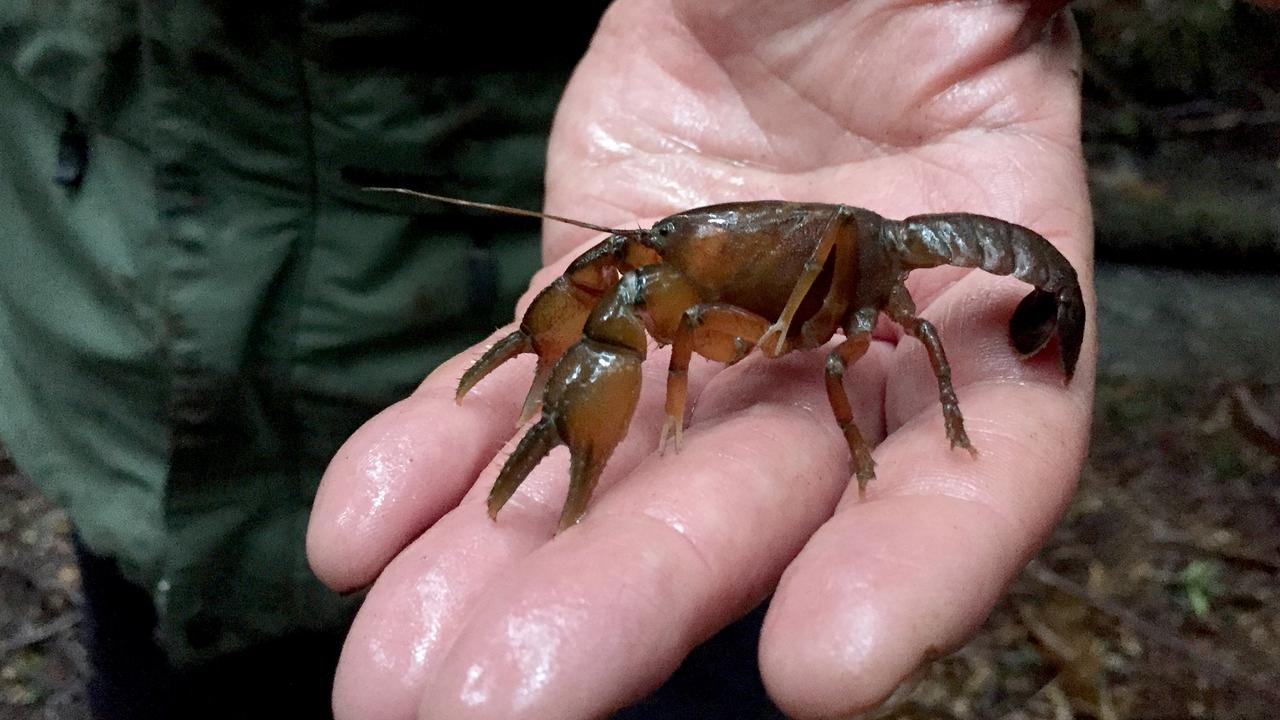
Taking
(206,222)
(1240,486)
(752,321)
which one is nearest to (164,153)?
(206,222)

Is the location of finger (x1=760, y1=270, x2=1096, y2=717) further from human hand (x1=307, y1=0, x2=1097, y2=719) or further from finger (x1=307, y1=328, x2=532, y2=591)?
finger (x1=307, y1=328, x2=532, y2=591)

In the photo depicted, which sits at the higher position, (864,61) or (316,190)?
(864,61)

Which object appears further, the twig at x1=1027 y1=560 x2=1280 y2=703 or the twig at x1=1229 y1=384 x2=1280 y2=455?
the twig at x1=1229 y1=384 x2=1280 y2=455

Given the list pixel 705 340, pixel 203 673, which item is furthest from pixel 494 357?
pixel 203 673

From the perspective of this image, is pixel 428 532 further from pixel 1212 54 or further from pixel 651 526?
pixel 1212 54

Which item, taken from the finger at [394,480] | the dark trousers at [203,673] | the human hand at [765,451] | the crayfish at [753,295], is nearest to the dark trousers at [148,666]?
the dark trousers at [203,673]

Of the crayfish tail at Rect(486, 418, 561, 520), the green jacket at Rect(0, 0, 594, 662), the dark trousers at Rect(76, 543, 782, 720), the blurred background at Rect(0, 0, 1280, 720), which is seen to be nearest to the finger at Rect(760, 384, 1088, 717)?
the crayfish tail at Rect(486, 418, 561, 520)
